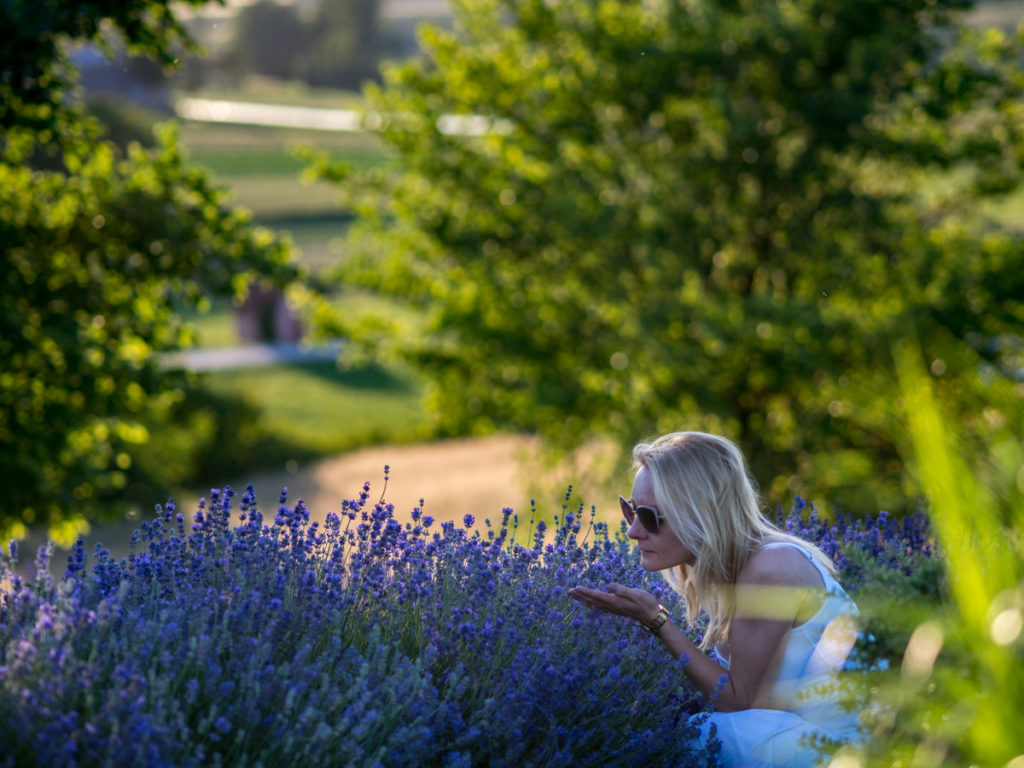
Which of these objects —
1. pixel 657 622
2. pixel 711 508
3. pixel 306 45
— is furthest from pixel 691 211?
pixel 306 45

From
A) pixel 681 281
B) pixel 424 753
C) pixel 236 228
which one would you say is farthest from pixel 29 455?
pixel 681 281

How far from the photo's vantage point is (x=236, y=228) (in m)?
7.13

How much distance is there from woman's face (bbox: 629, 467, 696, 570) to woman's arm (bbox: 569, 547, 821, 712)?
18 cm

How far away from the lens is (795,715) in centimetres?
287

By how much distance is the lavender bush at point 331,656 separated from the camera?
2.14 metres

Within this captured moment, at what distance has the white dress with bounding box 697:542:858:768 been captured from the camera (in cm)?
279

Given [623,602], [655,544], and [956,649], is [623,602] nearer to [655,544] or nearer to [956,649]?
[655,544]

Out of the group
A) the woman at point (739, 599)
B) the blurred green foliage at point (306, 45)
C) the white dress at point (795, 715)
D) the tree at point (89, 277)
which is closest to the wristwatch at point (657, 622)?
the woman at point (739, 599)

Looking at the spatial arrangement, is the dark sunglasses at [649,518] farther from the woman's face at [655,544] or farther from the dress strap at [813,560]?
the dress strap at [813,560]

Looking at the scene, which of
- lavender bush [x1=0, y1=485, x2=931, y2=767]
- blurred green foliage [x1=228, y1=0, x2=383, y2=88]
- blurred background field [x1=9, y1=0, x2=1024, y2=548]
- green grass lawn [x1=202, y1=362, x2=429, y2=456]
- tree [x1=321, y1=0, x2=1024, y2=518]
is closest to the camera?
lavender bush [x1=0, y1=485, x2=931, y2=767]

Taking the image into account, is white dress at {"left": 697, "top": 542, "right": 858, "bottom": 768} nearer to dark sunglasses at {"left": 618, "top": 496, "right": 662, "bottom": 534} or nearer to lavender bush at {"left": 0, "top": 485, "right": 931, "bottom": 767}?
lavender bush at {"left": 0, "top": 485, "right": 931, "bottom": 767}

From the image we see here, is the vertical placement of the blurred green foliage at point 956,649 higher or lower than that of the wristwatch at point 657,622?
lower

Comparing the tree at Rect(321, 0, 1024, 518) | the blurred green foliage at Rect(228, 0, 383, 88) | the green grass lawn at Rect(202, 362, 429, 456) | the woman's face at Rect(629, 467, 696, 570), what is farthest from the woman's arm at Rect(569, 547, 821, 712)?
the blurred green foliage at Rect(228, 0, 383, 88)

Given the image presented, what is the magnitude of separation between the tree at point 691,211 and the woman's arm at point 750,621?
20.5 ft
